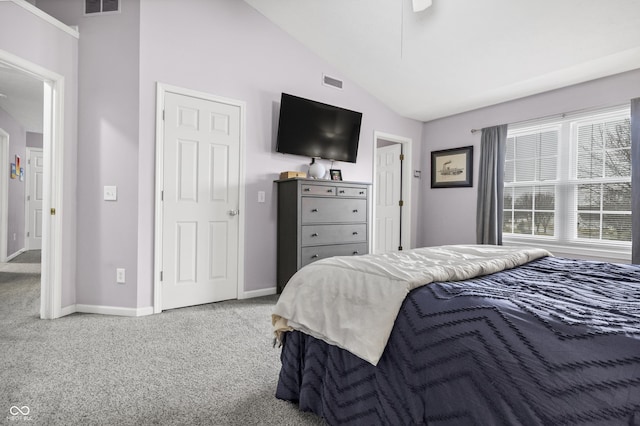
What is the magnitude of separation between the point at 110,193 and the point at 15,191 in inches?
173

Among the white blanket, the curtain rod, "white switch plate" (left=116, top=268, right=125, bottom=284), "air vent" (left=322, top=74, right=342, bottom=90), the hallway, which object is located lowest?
the hallway

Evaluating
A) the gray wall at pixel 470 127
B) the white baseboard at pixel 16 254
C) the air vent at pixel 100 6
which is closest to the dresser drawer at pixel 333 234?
the gray wall at pixel 470 127

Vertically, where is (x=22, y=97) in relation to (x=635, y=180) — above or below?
above

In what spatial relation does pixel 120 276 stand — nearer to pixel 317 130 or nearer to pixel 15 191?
pixel 317 130

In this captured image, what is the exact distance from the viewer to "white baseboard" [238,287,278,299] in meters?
3.50

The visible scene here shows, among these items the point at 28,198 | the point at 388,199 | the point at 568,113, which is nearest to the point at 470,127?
the point at 568,113

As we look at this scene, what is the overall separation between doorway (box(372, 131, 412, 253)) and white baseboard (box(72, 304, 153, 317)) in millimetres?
3295

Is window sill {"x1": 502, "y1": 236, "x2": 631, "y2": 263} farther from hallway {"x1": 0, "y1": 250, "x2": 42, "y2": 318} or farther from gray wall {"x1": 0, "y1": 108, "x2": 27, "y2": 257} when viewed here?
gray wall {"x1": 0, "y1": 108, "x2": 27, "y2": 257}

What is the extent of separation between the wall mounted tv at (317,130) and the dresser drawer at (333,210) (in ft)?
2.15

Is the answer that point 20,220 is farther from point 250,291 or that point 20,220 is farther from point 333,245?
point 333,245

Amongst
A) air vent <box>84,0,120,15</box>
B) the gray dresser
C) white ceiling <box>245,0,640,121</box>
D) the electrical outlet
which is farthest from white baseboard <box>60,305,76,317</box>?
white ceiling <box>245,0,640,121</box>

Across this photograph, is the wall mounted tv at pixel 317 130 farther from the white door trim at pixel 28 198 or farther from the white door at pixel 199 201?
the white door trim at pixel 28 198

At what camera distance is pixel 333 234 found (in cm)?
366

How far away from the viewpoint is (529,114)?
4.16 meters
